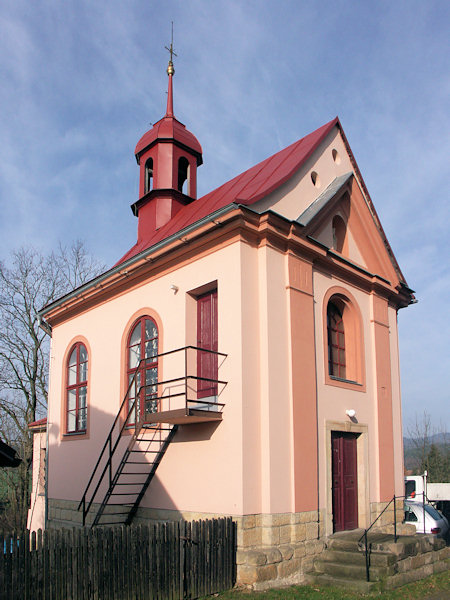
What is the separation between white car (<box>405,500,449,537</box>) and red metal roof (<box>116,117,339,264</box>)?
27.1ft

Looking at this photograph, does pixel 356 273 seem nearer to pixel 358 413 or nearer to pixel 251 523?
pixel 358 413

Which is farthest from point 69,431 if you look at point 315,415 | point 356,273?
point 356,273

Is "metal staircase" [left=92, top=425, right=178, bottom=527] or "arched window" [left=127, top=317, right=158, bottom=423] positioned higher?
"arched window" [left=127, top=317, right=158, bottom=423]

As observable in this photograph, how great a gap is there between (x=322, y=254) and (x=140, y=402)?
4.96 m

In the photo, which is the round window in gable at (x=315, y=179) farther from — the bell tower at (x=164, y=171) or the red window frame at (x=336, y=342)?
the bell tower at (x=164, y=171)

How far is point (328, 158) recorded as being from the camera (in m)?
13.5

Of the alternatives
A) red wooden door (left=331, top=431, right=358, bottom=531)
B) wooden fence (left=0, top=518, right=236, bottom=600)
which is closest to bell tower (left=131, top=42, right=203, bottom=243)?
red wooden door (left=331, top=431, right=358, bottom=531)

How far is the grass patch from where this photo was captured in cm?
883

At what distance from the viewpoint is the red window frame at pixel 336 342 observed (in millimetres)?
12617

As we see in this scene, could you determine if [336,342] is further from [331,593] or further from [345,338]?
[331,593]

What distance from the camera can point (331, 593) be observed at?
9188mm

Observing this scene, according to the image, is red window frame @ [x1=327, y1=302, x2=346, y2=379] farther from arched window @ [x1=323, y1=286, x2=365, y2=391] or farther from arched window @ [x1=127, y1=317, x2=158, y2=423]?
arched window @ [x1=127, y1=317, x2=158, y2=423]

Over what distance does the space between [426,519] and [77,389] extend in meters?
9.27

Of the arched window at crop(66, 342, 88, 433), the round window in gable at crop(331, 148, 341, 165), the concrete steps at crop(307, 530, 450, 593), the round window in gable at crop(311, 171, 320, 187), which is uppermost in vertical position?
the round window in gable at crop(331, 148, 341, 165)
